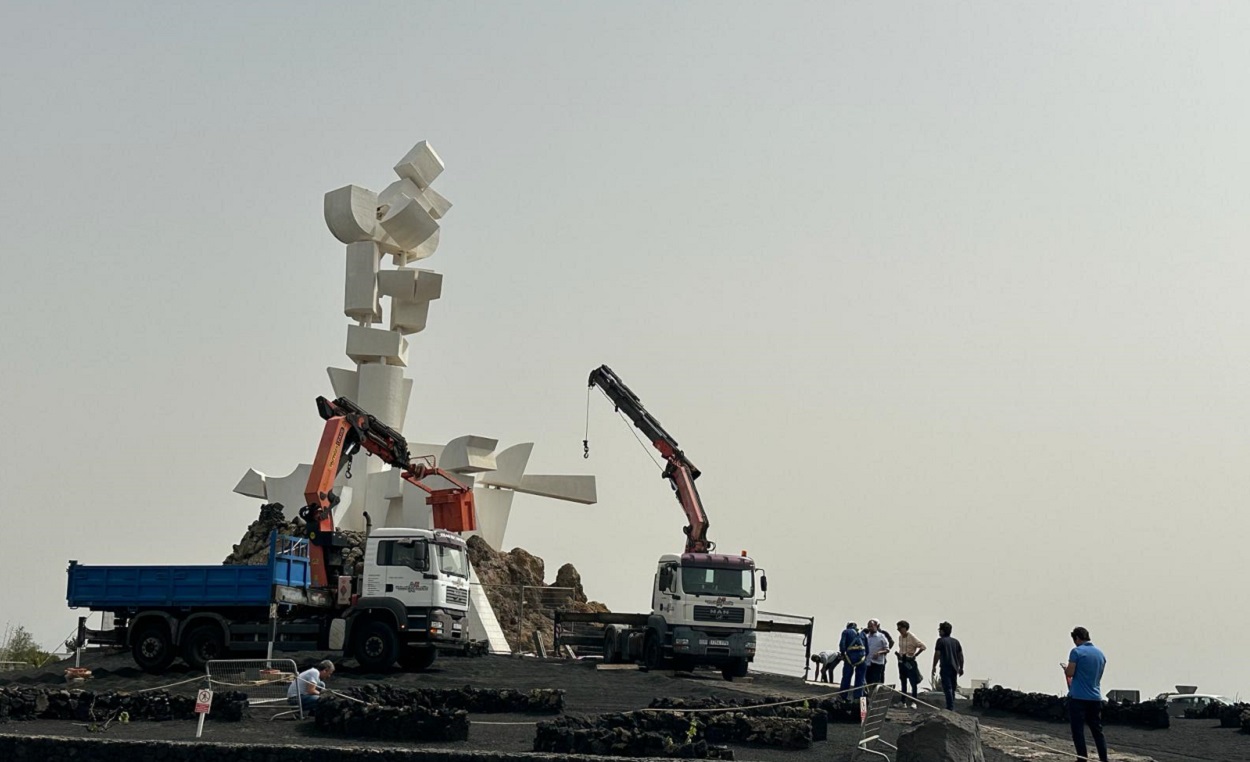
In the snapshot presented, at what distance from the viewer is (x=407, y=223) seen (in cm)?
4172

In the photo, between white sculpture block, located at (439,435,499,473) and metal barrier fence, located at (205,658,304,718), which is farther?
white sculpture block, located at (439,435,499,473)

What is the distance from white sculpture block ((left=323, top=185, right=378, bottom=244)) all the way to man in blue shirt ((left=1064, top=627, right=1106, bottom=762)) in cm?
2957

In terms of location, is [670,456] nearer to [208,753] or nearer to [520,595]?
[520,595]

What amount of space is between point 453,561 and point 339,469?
15.8 ft

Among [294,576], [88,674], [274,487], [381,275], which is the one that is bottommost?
[88,674]

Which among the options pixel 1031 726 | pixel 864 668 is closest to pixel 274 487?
pixel 864 668

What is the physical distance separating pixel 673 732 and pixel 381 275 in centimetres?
2666

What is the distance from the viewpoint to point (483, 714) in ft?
71.1

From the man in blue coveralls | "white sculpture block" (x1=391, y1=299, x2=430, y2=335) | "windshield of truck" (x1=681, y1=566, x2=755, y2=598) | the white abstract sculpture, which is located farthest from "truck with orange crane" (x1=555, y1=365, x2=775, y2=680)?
"white sculpture block" (x1=391, y1=299, x2=430, y2=335)

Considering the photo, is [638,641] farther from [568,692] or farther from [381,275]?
[381,275]

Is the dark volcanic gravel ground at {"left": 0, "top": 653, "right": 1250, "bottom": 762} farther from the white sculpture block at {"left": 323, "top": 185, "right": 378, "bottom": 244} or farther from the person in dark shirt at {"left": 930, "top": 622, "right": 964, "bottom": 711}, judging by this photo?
the white sculpture block at {"left": 323, "top": 185, "right": 378, "bottom": 244}

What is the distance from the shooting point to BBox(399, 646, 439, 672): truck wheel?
93.1ft

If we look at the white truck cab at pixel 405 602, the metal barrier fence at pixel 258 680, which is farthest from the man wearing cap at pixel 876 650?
the metal barrier fence at pixel 258 680

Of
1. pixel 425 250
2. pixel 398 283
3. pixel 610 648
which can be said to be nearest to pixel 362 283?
pixel 398 283
